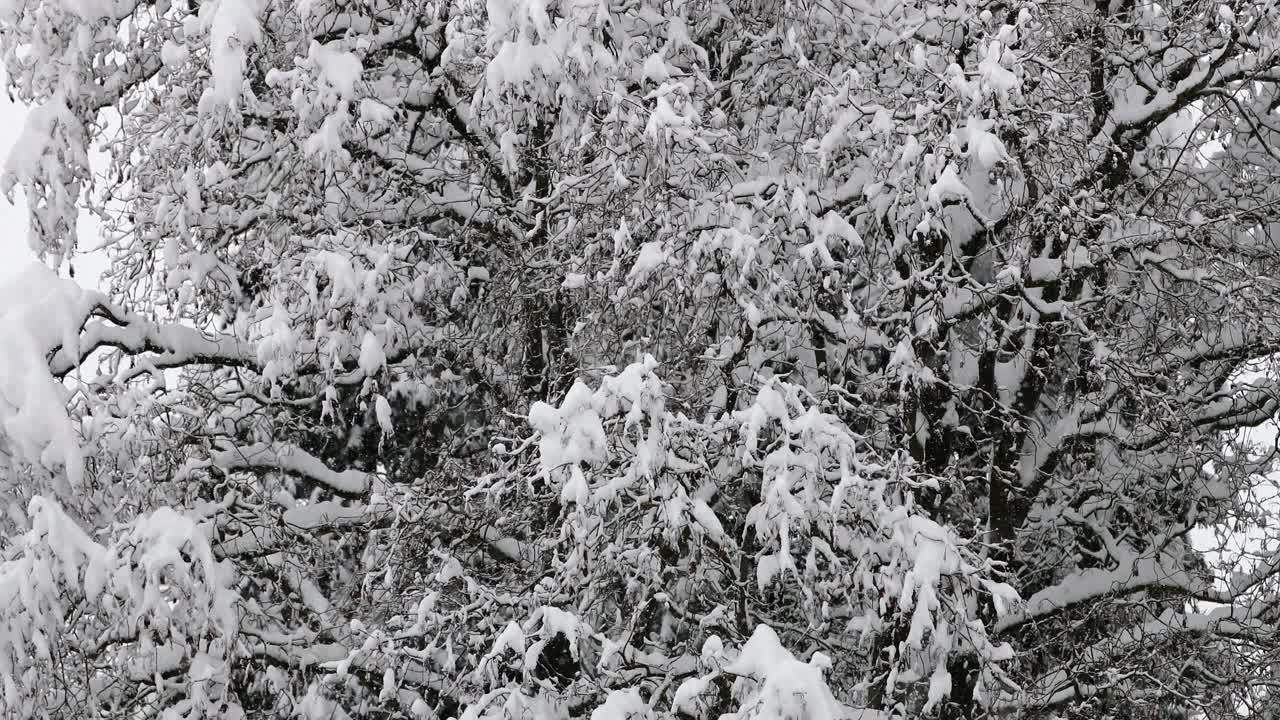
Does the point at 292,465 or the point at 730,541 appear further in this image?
the point at 292,465

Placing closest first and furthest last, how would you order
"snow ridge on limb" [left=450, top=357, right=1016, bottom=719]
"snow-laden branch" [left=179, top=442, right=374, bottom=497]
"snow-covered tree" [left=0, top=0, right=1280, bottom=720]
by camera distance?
"snow ridge on limb" [left=450, top=357, right=1016, bottom=719] → "snow-covered tree" [left=0, top=0, right=1280, bottom=720] → "snow-laden branch" [left=179, top=442, right=374, bottom=497]

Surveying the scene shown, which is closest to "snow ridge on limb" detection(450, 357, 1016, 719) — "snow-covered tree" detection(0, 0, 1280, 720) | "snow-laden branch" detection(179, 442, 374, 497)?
"snow-covered tree" detection(0, 0, 1280, 720)

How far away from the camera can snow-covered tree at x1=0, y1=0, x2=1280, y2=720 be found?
5.88 metres

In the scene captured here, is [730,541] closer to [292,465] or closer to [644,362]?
[644,362]

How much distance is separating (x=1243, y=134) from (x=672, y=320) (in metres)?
4.16

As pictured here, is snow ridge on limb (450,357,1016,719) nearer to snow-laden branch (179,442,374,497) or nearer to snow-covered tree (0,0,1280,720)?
snow-covered tree (0,0,1280,720)

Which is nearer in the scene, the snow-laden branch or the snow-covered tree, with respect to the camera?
the snow-covered tree

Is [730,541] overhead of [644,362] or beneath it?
beneath

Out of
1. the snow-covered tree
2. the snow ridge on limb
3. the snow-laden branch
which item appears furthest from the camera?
the snow-laden branch

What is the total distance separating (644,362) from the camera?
18.6ft

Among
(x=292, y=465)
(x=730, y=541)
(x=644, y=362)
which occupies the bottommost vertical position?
(x=292, y=465)

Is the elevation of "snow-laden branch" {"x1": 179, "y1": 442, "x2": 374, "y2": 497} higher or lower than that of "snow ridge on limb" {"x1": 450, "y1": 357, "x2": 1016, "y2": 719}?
lower

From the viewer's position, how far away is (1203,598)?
749 cm

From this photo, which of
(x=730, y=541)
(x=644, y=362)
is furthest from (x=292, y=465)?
(x=730, y=541)
